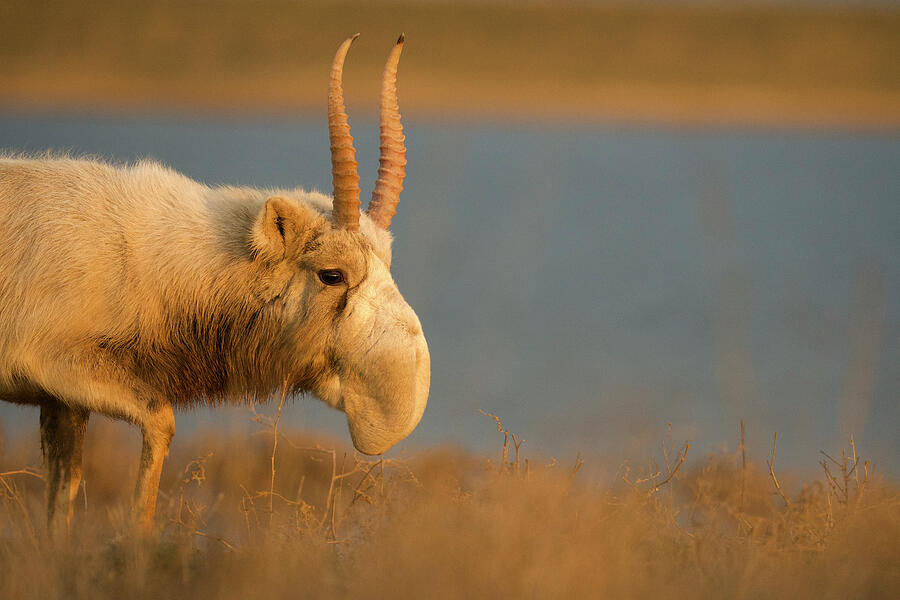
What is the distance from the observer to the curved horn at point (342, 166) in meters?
4.21

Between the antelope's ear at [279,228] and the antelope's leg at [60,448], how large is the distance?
45.9 inches

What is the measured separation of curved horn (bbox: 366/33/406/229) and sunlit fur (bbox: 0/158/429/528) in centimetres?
16

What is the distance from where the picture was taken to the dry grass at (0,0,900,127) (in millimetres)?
16844

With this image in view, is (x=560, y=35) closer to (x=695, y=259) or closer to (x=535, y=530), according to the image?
(x=695, y=259)

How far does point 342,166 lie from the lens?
4215 mm

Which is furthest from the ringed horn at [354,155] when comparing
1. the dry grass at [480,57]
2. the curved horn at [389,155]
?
the dry grass at [480,57]

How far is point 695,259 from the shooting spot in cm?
1178

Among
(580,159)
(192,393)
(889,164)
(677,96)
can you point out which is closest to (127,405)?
(192,393)

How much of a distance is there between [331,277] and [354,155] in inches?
20.8

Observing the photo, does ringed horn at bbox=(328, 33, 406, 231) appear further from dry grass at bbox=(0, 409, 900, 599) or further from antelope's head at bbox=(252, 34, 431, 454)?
dry grass at bbox=(0, 409, 900, 599)

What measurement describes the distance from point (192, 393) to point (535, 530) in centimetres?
182

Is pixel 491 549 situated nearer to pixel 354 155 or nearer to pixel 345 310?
pixel 345 310

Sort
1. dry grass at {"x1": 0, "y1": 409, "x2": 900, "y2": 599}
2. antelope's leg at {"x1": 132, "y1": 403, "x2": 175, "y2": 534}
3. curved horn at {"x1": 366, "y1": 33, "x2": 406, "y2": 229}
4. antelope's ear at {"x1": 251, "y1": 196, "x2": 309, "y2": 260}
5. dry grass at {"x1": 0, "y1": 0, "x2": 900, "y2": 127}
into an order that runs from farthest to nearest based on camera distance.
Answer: dry grass at {"x1": 0, "y1": 0, "x2": 900, "y2": 127}, curved horn at {"x1": 366, "y1": 33, "x2": 406, "y2": 229}, antelope's ear at {"x1": 251, "y1": 196, "x2": 309, "y2": 260}, antelope's leg at {"x1": 132, "y1": 403, "x2": 175, "y2": 534}, dry grass at {"x1": 0, "y1": 409, "x2": 900, "y2": 599}

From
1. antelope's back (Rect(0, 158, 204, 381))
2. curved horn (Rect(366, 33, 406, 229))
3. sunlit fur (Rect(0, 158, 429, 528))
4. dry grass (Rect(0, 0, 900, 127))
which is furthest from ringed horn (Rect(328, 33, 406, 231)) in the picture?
dry grass (Rect(0, 0, 900, 127))
